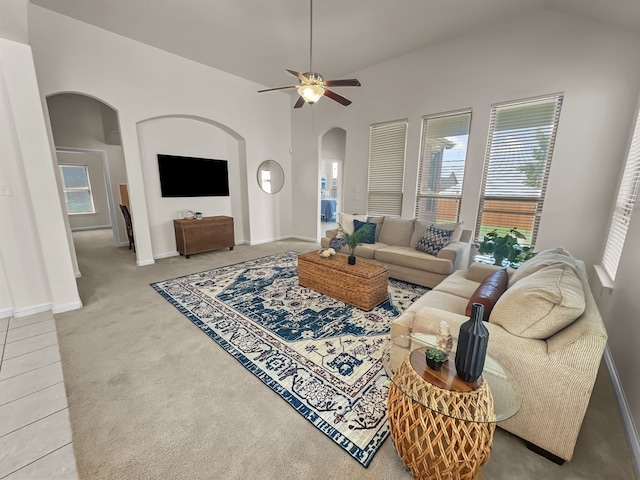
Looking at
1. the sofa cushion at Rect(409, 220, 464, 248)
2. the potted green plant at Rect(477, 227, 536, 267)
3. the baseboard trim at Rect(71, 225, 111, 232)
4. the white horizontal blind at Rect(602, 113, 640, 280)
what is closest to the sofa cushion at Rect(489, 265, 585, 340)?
the white horizontal blind at Rect(602, 113, 640, 280)

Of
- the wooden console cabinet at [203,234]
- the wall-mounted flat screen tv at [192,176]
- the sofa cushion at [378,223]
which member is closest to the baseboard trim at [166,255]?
the wooden console cabinet at [203,234]

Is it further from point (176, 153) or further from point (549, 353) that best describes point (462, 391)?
point (176, 153)

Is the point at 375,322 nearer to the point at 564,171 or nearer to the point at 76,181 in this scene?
the point at 564,171

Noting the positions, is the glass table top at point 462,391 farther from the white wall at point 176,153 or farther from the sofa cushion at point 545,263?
the white wall at point 176,153

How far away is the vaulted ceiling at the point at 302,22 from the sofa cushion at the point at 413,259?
292 centimetres

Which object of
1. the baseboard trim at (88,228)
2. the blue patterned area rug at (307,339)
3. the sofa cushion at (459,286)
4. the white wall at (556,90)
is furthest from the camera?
the baseboard trim at (88,228)

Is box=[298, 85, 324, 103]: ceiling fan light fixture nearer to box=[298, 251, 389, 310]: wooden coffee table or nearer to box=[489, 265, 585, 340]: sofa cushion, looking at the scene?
box=[298, 251, 389, 310]: wooden coffee table

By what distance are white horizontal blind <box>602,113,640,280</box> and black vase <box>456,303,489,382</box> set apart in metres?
2.39

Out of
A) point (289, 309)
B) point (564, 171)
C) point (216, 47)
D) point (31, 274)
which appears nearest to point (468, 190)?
point (564, 171)

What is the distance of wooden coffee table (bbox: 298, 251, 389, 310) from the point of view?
291cm

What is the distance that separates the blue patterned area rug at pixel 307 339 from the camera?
64.3 inches

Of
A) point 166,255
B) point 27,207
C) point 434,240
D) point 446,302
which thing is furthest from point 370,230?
point 27,207

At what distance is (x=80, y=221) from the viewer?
7.65 metres

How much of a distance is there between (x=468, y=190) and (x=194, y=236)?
4.79 m
